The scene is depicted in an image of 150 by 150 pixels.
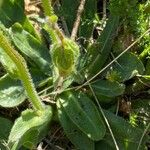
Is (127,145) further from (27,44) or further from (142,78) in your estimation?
(27,44)

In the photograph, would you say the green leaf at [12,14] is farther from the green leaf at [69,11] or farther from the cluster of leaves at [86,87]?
the green leaf at [69,11]

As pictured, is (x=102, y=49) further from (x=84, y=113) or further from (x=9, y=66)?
(x=9, y=66)

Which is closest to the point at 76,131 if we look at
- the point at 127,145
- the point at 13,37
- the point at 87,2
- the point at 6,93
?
the point at 127,145

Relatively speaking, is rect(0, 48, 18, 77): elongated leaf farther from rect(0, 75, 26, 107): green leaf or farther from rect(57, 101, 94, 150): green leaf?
rect(57, 101, 94, 150): green leaf

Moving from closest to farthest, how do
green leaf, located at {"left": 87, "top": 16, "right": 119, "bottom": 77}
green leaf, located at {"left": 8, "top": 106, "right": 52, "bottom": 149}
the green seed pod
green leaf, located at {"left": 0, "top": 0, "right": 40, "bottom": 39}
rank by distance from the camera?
the green seed pod
green leaf, located at {"left": 8, "top": 106, "right": 52, "bottom": 149}
green leaf, located at {"left": 87, "top": 16, "right": 119, "bottom": 77}
green leaf, located at {"left": 0, "top": 0, "right": 40, "bottom": 39}

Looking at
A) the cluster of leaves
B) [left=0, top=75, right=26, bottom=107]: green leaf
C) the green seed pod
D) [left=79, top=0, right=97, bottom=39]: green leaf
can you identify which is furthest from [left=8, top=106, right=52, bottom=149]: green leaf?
[left=79, top=0, right=97, bottom=39]: green leaf

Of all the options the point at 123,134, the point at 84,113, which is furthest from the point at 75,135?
the point at 123,134
